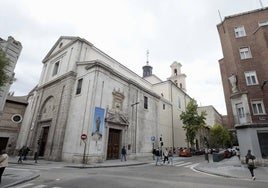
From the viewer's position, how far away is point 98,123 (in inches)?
658

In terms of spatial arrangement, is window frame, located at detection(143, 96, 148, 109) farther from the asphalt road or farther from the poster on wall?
the asphalt road

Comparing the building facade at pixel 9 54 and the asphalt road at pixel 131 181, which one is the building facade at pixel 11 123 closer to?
the building facade at pixel 9 54

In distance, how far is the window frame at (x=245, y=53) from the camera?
17453mm

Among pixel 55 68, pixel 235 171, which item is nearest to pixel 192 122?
pixel 235 171

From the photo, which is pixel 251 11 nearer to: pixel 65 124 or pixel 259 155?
pixel 259 155

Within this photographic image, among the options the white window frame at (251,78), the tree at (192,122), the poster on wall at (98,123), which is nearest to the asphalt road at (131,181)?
the poster on wall at (98,123)

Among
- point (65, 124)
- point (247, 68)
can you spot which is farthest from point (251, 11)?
point (65, 124)

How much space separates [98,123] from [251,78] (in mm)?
16843

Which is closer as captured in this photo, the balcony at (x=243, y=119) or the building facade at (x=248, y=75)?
the building facade at (x=248, y=75)

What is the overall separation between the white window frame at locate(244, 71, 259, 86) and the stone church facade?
12.3 meters

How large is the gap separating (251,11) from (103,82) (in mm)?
19656

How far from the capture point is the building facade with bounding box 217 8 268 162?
14.6 m

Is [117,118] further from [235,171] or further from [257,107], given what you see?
[257,107]

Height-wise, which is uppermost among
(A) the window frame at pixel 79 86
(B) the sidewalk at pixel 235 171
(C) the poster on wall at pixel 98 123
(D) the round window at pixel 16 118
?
(A) the window frame at pixel 79 86
